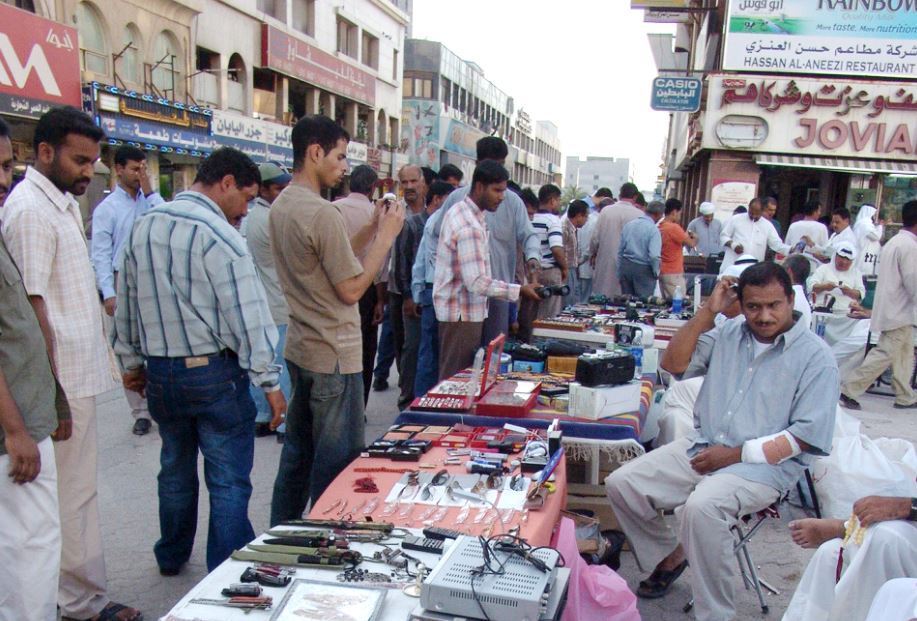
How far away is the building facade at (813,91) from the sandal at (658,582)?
1309 centimetres

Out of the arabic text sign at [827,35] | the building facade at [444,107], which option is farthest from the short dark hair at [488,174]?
the building facade at [444,107]

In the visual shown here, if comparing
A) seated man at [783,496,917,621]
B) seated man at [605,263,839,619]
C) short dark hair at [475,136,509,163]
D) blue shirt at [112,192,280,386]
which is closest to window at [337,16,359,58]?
short dark hair at [475,136,509,163]

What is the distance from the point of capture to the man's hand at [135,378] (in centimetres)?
280

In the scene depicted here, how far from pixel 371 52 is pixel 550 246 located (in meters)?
27.1

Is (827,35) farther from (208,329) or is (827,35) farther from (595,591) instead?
(208,329)

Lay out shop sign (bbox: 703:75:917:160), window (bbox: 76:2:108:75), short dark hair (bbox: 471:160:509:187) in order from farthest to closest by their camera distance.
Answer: window (bbox: 76:2:108:75) → shop sign (bbox: 703:75:917:160) → short dark hair (bbox: 471:160:509:187)

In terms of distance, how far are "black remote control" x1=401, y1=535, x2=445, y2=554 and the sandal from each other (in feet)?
4.94

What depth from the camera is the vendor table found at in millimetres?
2180

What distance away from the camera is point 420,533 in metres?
2.13

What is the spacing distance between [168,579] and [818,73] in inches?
627

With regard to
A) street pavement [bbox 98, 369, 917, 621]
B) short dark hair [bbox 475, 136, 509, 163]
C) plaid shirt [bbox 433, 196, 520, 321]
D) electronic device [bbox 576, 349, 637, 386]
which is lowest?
street pavement [bbox 98, 369, 917, 621]

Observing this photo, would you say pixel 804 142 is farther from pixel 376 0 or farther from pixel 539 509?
pixel 376 0

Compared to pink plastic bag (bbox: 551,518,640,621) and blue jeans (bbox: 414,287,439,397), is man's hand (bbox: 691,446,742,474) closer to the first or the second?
pink plastic bag (bbox: 551,518,640,621)

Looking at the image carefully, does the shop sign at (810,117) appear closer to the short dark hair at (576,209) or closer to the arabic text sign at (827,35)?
the arabic text sign at (827,35)
